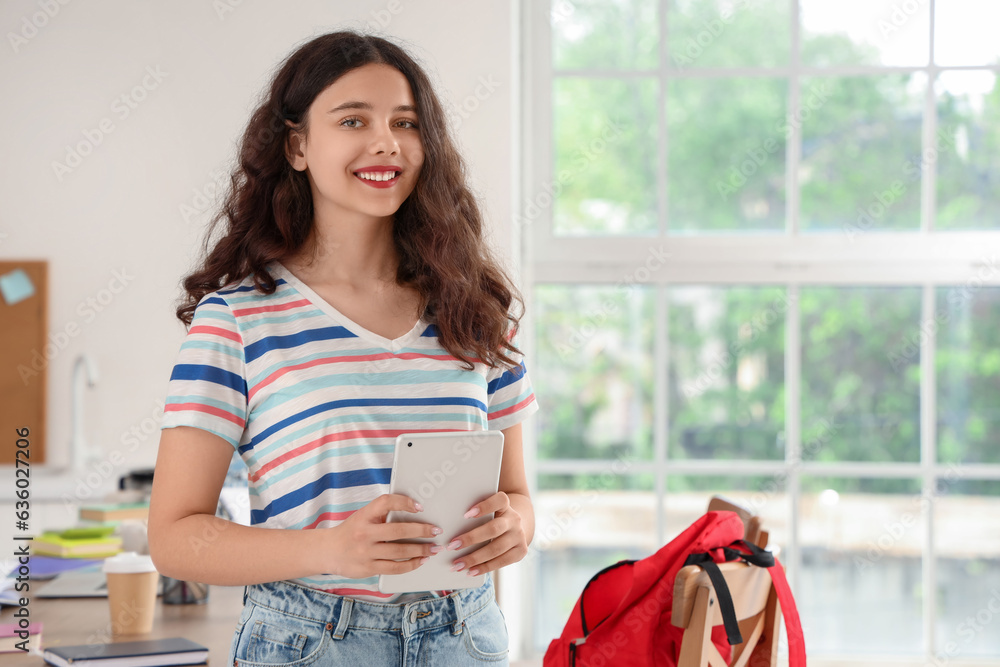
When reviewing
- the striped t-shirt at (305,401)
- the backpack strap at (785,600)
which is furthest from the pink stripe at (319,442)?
the backpack strap at (785,600)

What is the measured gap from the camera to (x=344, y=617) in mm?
976

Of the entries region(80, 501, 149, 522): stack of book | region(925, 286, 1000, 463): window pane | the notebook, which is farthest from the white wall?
region(925, 286, 1000, 463): window pane

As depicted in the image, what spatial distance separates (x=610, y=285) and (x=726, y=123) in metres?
0.65

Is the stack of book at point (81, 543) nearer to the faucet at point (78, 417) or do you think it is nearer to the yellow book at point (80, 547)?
the yellow book at point (80, 547)

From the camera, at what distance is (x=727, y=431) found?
293 cm

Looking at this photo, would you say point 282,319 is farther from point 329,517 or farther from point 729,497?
point 729,497

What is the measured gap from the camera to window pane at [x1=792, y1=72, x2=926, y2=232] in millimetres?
2895

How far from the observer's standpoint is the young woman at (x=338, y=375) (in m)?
0.97

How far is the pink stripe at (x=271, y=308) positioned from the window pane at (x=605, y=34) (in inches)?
84.0

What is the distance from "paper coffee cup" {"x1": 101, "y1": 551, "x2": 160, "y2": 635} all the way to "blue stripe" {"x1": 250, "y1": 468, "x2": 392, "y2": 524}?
0.58m

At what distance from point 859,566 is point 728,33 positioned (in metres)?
1.76

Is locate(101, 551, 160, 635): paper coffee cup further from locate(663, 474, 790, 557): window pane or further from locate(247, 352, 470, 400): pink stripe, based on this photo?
locate(663, 474, 790, 557): window pane

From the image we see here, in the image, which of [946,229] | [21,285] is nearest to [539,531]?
[946,229]

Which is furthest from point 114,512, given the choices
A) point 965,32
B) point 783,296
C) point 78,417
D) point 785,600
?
point 965,32
